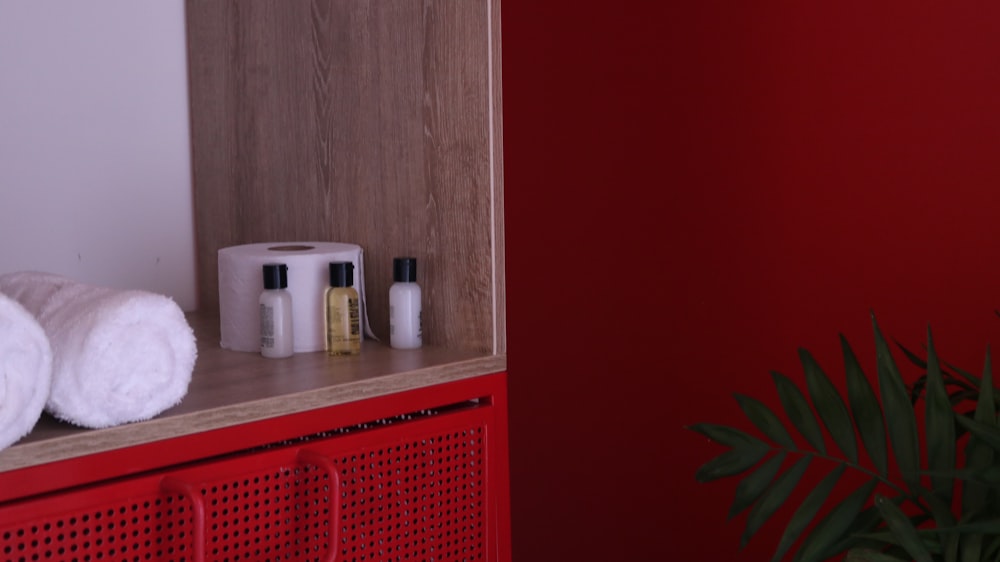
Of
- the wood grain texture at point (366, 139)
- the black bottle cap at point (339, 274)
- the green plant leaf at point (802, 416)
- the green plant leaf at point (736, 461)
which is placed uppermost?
the wood grain texture at point (366, 139)

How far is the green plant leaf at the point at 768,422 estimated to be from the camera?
1328mm

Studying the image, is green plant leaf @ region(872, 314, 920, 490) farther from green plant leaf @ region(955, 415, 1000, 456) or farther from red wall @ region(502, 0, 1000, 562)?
red wall @ region(502, 0, 1000, 562)

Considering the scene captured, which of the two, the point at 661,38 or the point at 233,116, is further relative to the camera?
the point at 661,38

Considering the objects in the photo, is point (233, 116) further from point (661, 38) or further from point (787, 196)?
point (787, 196)

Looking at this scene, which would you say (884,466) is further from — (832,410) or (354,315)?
(354,315)

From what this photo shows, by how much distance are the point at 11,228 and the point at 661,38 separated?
1165mm

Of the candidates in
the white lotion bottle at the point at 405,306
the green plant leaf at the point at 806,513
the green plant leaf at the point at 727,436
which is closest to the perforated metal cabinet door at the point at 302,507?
the white lotion bottle at the point at 405,306

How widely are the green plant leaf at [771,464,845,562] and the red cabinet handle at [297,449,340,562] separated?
492 mm

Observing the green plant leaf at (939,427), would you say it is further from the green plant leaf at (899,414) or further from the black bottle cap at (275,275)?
the black bottle cap at (275,275)

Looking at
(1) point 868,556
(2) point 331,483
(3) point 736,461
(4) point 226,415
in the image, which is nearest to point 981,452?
(1) point 868,556

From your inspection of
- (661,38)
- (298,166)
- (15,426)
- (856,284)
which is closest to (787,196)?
(856,284)

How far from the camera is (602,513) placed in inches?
89.4

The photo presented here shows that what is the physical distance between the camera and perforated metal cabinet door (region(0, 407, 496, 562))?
1114 mm

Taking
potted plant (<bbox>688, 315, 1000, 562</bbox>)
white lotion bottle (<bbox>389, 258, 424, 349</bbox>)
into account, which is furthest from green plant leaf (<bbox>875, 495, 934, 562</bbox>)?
white lotion bottle (<bbox>389, 258, 424, 349</bbox>)
